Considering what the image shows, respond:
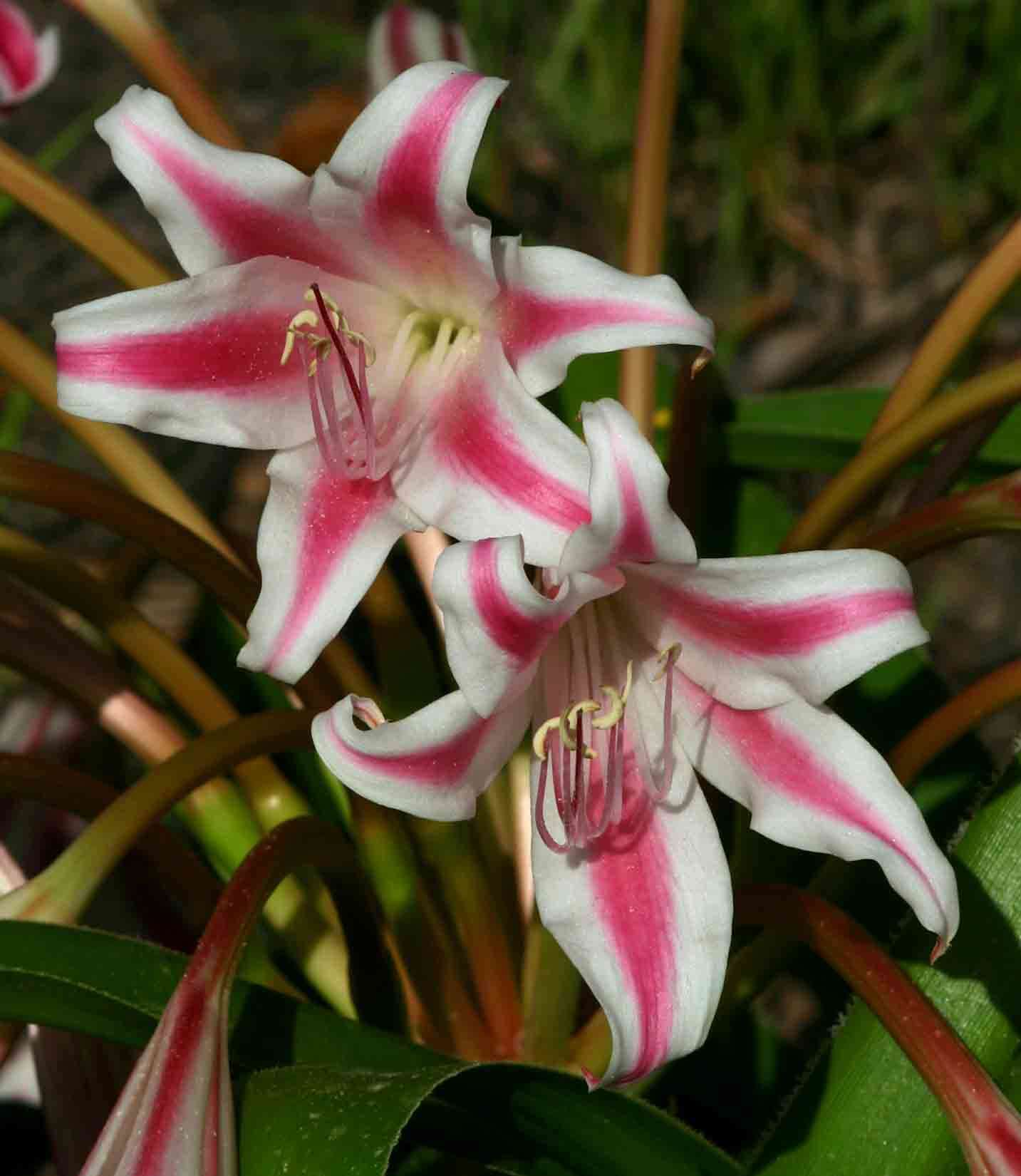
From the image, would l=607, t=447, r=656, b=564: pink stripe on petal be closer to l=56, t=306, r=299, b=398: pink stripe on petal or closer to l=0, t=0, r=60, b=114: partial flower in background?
l=56, t=306, r=299, b=398: pink stripe on petal

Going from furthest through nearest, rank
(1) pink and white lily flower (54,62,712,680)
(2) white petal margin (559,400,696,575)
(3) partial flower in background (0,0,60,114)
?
(3) partial flower in background (0,0,60,114), (1) pink and white lily flower (54,62,712,680), (2) white petal margin (559,400,696,575)

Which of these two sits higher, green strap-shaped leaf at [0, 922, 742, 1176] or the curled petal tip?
the curled petal tip

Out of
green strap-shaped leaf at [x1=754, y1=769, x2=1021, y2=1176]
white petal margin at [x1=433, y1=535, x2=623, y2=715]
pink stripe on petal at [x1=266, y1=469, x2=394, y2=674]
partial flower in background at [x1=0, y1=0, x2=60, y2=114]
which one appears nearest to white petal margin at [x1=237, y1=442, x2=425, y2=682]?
pink stripe on petal at [x1=266, y1=469, x2=394, y2=674]

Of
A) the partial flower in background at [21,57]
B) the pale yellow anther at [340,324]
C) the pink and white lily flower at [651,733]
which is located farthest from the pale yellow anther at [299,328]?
the partial flower in background at [21,57]

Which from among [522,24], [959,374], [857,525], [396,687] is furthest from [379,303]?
[522,24]

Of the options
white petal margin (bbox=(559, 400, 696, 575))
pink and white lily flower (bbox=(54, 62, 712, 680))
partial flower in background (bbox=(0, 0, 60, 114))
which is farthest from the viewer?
partial flower in background (bbox=(0, 0, 60, 114))

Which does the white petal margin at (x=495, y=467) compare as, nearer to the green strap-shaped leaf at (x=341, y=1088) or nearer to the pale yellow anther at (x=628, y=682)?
the pale yellow anther at (x=628, y=682)

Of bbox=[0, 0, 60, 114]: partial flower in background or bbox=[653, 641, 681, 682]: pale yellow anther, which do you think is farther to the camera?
bbox=[0, 0, 60, 114]: partial flower in background

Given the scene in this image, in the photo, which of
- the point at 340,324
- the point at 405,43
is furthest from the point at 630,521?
the point at 405,43
